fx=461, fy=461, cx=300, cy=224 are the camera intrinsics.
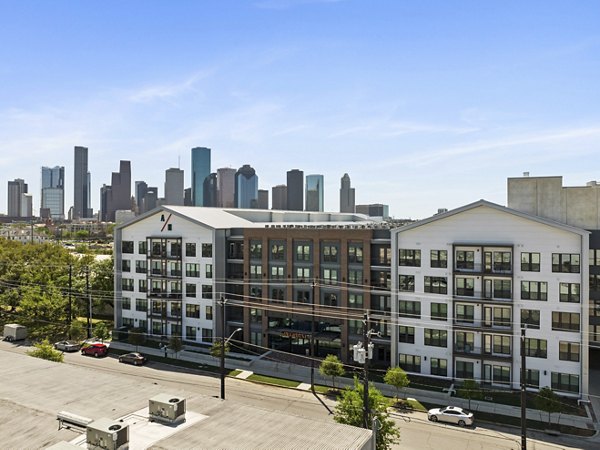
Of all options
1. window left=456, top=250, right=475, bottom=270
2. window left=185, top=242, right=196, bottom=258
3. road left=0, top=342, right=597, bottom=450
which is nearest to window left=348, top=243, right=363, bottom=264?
window left=456, top=250, right=475, bottom=270

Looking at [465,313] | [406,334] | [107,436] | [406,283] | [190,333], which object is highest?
[406,283]

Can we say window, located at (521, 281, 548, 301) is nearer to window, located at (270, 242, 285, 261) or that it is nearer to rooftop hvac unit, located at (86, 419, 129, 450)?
window, located at (270, 242, 285, 261)

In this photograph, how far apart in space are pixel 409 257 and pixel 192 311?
29.5m

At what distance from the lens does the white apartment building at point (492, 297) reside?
144 ft

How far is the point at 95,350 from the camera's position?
5694 centimetres

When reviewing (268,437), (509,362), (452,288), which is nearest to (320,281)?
(452,288)

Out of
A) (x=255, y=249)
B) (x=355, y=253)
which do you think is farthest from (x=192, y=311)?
(x=355, y=253)

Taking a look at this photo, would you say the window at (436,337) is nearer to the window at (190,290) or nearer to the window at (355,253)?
the window at (355,253)

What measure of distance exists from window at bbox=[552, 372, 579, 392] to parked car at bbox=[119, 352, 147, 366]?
144 feet

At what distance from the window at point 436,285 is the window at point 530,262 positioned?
7.65m

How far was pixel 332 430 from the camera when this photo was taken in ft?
67.0

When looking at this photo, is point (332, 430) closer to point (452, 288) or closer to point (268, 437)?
point (268, 437)

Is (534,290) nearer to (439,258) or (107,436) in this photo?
(439,258)

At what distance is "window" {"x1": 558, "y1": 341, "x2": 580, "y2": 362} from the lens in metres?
43.3
